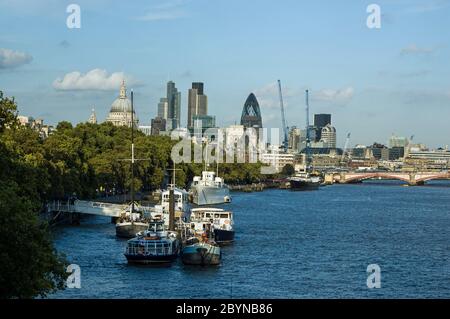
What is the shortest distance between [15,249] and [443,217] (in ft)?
206

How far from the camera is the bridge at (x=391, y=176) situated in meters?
182

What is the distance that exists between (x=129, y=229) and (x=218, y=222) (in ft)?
16.6

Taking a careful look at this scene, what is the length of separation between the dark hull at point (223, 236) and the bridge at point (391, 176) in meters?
135

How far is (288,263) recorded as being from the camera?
39781mm

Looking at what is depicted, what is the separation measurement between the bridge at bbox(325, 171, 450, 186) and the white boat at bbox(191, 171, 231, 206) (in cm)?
9036

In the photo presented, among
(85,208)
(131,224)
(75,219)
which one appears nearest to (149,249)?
(131,224)

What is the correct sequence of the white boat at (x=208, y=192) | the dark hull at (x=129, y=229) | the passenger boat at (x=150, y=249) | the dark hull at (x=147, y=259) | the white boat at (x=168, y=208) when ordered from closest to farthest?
the dark hull at (x=147, y=259) < the passenger boat at (x=150, y=249) < the dark hull at (x=129, y=229) < the white boat at (x=168, y=208) < the white boat at (x=208, y=192)

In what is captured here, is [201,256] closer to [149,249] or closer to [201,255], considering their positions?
[201,255]

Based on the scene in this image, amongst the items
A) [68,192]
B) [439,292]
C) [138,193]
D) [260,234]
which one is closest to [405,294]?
[439,292]

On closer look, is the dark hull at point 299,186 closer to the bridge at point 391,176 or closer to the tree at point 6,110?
the bridge at point 391,176

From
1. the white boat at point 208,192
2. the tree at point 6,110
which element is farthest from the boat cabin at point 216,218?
the white boat at point 208,192
